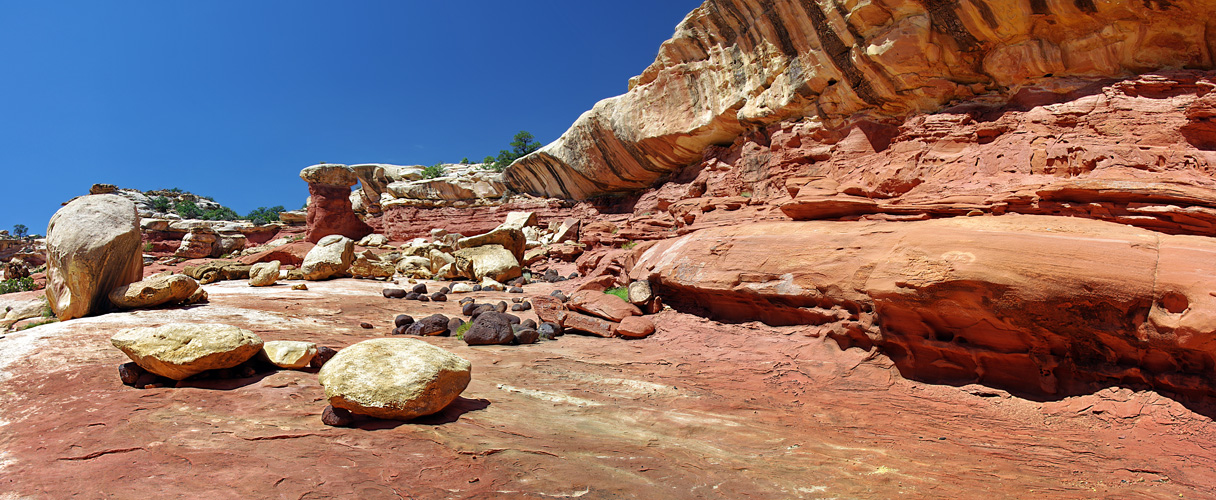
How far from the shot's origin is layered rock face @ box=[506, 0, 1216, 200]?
30.5ft

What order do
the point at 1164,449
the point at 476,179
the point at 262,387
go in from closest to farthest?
the point at 1164,449 → the point at 262,387 → the point at 476,179

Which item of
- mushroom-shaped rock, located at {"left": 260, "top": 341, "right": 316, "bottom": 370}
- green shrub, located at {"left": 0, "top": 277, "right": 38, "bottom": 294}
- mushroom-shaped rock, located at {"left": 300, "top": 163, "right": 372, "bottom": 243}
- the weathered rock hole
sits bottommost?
the weathered rock hole

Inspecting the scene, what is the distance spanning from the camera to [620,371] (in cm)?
595

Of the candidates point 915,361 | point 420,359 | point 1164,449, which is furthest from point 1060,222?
point 420,359

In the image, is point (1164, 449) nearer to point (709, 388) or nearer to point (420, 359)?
point (709, 388)

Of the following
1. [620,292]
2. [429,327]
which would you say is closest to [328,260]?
[429,327]

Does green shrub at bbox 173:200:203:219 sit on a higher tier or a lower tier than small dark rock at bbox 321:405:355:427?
higher

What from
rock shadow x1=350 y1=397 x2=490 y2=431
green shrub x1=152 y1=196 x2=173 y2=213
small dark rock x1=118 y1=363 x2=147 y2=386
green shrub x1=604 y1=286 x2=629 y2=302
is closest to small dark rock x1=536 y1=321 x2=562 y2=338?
green shrub x1=604 y1=286 x2=629 y2=302

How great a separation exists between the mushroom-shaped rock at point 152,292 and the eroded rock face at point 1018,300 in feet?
27.6

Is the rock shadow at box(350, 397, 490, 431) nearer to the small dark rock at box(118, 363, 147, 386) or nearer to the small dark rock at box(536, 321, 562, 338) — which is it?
the small dark rock at box(118, 363, 147, 386)

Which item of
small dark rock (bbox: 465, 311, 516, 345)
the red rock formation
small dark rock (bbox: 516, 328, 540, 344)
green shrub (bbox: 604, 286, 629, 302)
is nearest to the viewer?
small dark rock (bbox: 465, 311, 516, 345)

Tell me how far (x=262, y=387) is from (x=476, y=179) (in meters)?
26.5

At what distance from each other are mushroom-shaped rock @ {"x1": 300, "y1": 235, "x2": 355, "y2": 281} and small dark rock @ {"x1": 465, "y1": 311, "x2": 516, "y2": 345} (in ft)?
24.6

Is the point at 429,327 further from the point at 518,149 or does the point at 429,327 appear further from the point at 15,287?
the point at 518,149
